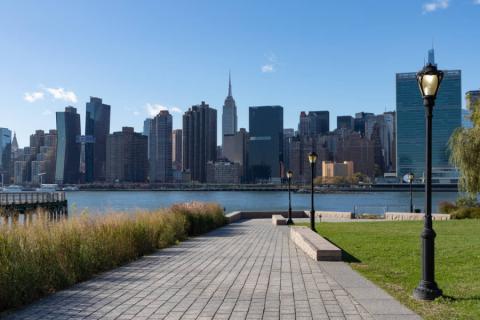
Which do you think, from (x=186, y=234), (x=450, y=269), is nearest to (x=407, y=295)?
(x=450, y=269)

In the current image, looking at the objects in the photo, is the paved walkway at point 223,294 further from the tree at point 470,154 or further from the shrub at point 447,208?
the shrub at point 447,208

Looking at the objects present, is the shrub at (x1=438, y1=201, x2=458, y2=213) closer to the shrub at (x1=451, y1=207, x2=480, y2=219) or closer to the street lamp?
the shrub at (x1=451, y1=207, x2=480, y2=219)

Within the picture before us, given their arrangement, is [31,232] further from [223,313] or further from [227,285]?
[223,313]

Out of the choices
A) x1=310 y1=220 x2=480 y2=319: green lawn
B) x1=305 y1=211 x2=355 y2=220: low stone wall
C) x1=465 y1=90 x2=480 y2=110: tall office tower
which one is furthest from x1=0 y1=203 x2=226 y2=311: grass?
x1=305 y1=211 x2=355 y2=220: low stone wall

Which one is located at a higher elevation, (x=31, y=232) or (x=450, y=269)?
(x=31, y=232)

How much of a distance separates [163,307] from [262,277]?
10.5ft

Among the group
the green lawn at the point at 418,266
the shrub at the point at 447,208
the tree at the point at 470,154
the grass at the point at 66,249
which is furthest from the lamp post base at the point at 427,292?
the shrub at the point at 447,208

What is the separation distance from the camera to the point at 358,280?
994cm

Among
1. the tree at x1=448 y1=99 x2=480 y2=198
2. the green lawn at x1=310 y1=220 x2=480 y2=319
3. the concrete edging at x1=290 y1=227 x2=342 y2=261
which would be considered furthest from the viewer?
the tree at x1=448 y1=99 x2=480 y2=198

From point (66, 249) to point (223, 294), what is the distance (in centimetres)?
388

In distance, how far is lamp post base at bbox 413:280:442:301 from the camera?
8.24 m

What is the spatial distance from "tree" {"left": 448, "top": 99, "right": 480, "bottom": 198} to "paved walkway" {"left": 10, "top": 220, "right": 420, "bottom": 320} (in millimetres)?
16580

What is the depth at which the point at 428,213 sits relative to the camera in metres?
8.67

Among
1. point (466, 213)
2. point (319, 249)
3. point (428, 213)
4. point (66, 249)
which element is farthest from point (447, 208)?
point (66, 249)
